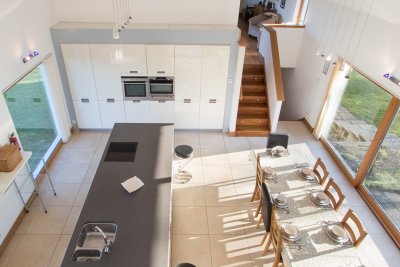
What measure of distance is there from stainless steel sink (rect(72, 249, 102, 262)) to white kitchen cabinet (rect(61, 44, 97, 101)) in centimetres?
419

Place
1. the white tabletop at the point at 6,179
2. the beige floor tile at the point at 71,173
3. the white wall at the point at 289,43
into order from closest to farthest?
the white tabletop at the point at 6,179
the beige floor tile at the point at 71,173
the white wall at the point at 289,43

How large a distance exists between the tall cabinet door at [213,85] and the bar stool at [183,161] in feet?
4.63

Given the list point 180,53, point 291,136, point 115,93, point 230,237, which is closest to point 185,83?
point 180,53

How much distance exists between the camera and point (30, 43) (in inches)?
197

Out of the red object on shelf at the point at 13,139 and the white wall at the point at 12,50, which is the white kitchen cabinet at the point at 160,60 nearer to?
the white wall at the point at 12,50

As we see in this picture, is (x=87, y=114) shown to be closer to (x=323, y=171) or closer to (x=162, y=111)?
(x=162, y=111)

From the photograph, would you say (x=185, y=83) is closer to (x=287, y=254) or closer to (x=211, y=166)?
(x=211, y=166)

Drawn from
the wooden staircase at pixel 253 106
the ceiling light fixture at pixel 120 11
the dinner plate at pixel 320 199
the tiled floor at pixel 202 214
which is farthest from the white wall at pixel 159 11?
the dinner plate at pixel 320 199

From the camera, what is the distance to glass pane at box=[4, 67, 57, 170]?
20.1ft

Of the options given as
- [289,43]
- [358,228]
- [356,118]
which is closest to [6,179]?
[358,228]

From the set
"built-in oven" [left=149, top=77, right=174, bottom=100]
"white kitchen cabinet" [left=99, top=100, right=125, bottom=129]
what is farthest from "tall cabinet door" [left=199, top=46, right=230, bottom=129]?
"white kitchen cabinet" [left=99, top=100, right=125, bottom=129]

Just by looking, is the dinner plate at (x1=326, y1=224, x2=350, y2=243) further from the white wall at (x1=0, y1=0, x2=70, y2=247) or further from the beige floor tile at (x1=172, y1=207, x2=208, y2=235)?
the white wall at (x1=0, y1=0, x2=70, y2=247)

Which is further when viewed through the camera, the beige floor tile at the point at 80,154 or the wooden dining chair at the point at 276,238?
the beige floor tile at the point at 80,154

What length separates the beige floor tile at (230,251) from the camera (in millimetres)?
4238
